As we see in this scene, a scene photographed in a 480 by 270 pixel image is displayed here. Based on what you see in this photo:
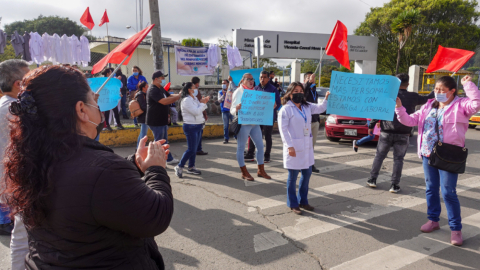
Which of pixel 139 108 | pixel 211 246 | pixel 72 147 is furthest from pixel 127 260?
pixel 139 108

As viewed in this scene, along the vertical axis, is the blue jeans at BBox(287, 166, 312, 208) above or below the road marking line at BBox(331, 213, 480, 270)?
above

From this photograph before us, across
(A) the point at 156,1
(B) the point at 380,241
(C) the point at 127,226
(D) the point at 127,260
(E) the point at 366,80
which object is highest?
(A) the point at 156,1

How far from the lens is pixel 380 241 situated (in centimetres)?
378

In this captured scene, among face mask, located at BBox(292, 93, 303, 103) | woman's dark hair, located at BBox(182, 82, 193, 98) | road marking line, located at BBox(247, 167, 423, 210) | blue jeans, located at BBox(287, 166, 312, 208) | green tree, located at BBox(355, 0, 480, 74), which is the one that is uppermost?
green tree, located at BBox(355, 0, 480, 74)

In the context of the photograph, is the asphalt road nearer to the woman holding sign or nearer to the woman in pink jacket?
the woman holding sign

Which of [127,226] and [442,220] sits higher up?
[127,226]

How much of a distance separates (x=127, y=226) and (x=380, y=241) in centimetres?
332

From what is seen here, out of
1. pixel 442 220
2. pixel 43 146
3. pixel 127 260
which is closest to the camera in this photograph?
pixel 43 146

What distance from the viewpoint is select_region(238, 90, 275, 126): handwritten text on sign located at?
5957mm

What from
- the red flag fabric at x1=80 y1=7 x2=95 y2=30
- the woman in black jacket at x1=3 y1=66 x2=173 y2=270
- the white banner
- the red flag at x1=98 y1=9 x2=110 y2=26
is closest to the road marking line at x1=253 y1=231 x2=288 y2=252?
the woman in black jacket at x1=3 y1=66 x2=173 y2=270

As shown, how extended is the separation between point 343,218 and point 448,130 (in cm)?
170

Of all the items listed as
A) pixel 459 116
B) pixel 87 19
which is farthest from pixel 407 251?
pixel 87 19

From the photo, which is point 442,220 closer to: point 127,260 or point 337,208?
point 337,208

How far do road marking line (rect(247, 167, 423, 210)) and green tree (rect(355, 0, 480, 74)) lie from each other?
26.1 m
